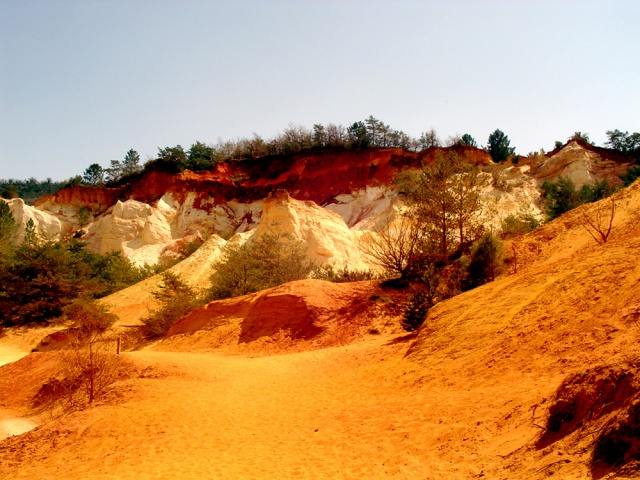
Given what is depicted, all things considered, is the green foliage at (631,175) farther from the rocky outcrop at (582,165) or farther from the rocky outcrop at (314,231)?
the rocky outcrop at (314,231)

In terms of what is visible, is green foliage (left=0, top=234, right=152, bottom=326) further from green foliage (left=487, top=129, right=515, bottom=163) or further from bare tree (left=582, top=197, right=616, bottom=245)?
green foliage (left=487, top=129, right=515, bottom=163)

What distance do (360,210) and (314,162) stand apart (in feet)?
28.6

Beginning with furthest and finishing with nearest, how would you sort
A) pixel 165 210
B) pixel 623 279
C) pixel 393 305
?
pixel 165 210
pixel 393 305
pixel 623 279

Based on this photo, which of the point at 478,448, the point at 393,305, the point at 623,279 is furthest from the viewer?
the point at 393,305

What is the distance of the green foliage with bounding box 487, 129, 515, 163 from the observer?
52.1 metres

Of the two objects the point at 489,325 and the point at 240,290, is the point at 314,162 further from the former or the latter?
the point at 489,325

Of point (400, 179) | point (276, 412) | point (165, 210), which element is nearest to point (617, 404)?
point (276, 412)

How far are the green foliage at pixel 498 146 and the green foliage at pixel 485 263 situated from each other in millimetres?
39699

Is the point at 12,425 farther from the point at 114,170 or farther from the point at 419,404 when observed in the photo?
the point at 114,170

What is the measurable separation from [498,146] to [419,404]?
166 feet

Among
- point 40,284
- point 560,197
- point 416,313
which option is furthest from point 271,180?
point 416,313

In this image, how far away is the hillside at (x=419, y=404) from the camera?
15.5 feet

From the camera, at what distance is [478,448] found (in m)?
5.47

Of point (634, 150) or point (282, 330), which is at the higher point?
point (634, 150)
